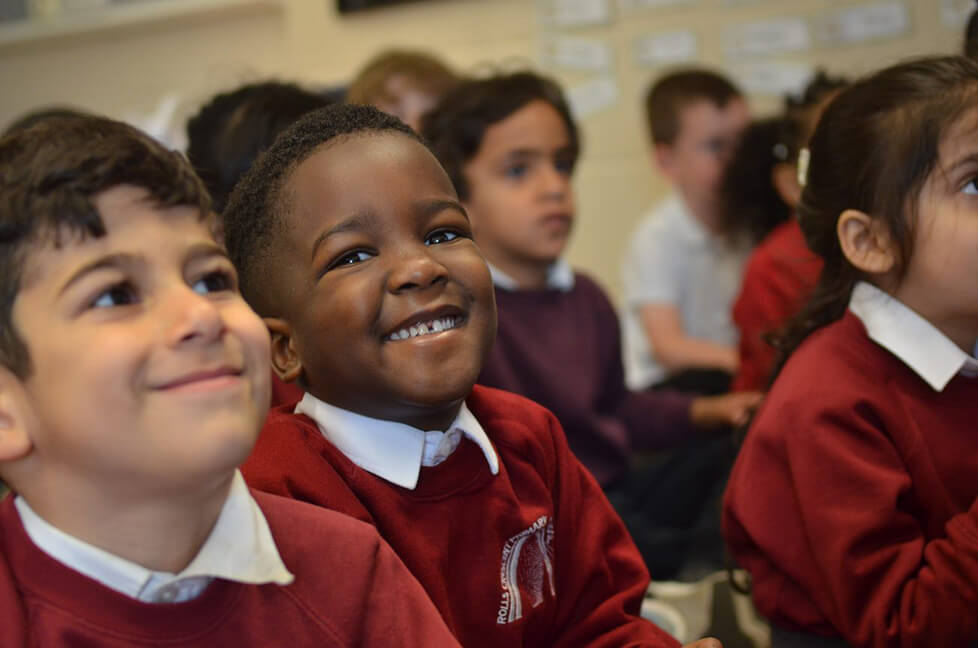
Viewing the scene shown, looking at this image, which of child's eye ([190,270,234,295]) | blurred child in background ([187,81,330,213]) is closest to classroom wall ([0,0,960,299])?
blurred child in background ([187,81,330,213])

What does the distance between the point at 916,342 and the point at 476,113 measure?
0.96 metres

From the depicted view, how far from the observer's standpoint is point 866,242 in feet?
3.88

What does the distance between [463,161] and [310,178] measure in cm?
97

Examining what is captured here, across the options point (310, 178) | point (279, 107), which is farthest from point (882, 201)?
point (279, 107)

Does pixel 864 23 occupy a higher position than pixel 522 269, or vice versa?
pixel 864 23

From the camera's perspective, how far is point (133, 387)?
62cm

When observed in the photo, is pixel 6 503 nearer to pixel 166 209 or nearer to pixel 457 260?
pixel 166 209

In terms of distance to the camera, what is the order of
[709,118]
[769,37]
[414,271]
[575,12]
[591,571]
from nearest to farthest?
[414,271] → [591,571] → [709,118] → [769,37] → [575,12]

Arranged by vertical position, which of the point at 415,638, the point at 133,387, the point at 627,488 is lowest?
the point at 627,488

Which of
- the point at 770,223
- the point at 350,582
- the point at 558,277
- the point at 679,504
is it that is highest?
the point at 350,582

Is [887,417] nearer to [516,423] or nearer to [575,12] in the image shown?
[516,423]

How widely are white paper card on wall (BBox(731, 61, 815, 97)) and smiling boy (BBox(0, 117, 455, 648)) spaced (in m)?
2.76

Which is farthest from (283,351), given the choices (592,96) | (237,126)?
(592,96)

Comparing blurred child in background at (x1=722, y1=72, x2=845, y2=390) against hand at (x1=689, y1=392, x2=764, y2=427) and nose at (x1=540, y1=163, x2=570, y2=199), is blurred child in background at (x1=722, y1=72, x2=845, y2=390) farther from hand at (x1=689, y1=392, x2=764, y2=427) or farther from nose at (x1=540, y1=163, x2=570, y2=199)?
nose at (x1=540, y1=163, x2=570, y2=199)
